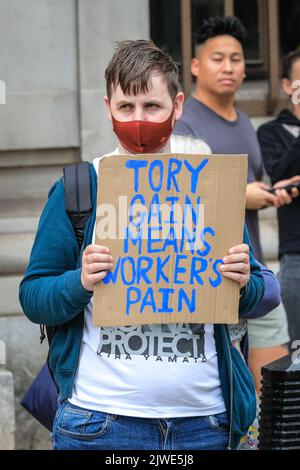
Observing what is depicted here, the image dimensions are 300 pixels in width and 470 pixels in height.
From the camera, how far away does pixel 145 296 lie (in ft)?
10.0

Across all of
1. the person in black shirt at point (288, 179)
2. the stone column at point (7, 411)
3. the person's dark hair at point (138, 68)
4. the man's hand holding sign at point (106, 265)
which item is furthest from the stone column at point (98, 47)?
the man's hand holding sign at point (106, 265)

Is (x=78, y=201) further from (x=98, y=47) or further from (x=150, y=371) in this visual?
(x=98, y=47)

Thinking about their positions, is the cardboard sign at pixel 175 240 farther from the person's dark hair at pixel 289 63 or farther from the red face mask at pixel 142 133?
the person's dark hair at pixel 289 63

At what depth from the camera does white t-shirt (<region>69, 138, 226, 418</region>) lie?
3.06 meters

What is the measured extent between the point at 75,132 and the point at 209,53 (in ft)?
4.28

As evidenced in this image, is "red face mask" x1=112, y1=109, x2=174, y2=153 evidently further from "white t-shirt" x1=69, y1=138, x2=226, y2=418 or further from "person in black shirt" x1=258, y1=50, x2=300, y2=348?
"person in black shirt" x1=258, y1=50, x2=300, y2=348

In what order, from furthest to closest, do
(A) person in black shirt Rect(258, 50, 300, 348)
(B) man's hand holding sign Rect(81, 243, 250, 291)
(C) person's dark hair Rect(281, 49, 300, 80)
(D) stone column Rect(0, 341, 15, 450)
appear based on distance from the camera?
(D) stone column Rect(0, 341, 15, 450) < (C) person's dark hair Rect(281, 49, 300, 80) < (A) person in black shirt Rect(258, 50, 300, 348) < (B) man's hand holding sign Rect(81, 243, 250, 291)

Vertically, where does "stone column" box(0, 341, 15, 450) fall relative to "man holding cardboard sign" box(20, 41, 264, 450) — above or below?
below

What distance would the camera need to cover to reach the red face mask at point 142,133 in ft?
10.2

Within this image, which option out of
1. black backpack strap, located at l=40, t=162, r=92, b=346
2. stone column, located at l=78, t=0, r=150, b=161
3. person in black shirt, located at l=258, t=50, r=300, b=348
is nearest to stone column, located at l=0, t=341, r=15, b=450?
stone column, located at l=78, t=0, r=150, b=161

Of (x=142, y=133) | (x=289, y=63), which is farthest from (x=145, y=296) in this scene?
(x=289, y=63)

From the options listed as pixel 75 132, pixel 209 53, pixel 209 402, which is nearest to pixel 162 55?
pixel 209 402

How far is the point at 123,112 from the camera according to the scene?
317 cm

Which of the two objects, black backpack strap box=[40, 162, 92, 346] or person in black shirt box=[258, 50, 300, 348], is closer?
black backpack strap box=[40, 162, 92, 346]
